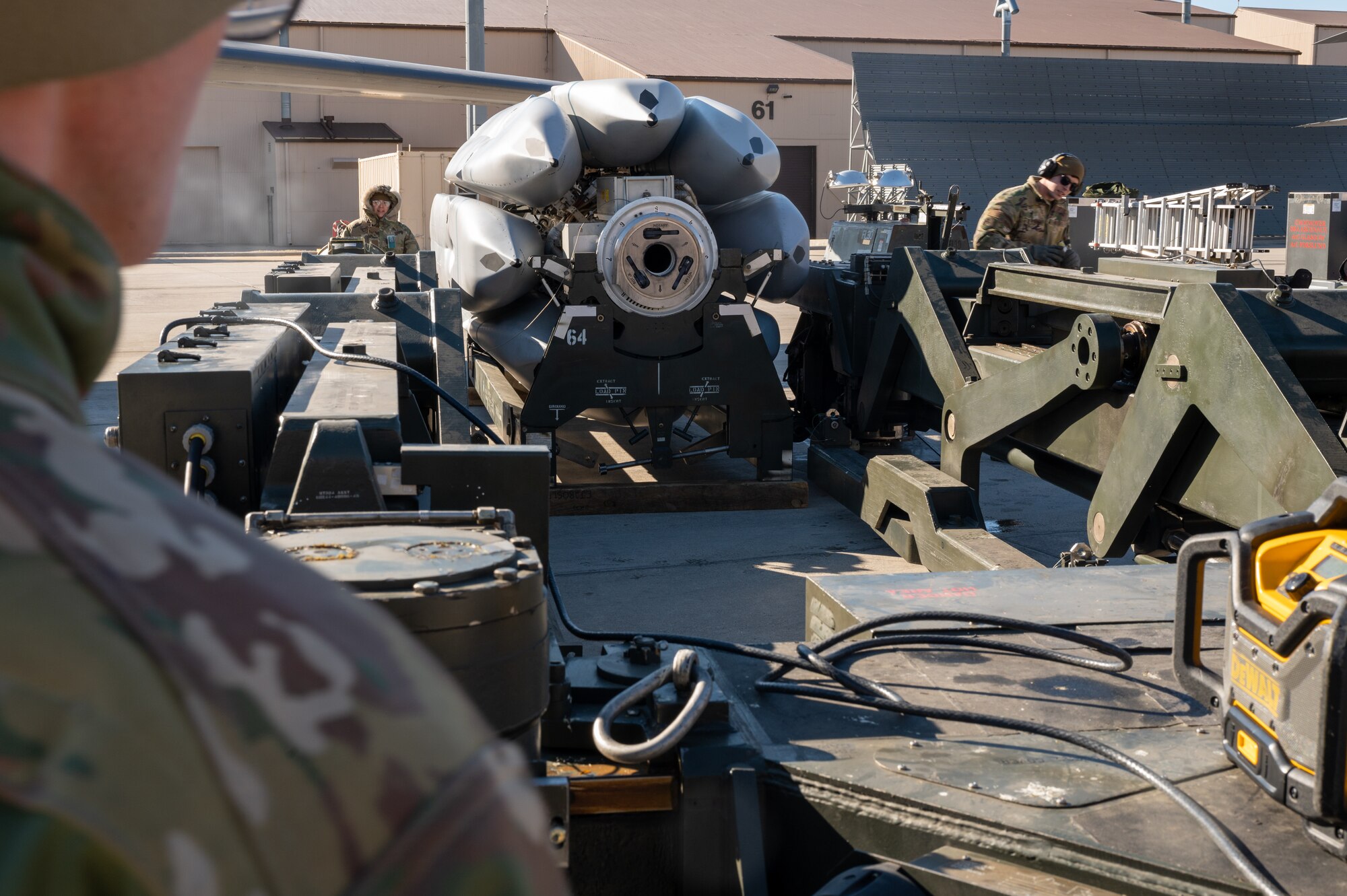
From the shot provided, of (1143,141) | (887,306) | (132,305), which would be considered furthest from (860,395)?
(1143,141)

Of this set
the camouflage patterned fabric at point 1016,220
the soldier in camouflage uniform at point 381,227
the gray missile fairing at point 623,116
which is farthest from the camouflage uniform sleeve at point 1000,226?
the soldier in camouflage uniform at point 381,227

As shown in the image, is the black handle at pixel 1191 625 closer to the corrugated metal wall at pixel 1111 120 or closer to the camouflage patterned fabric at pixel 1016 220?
the camouflage patterned fabric at pixel 1016 220

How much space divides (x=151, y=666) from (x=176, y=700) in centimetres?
1

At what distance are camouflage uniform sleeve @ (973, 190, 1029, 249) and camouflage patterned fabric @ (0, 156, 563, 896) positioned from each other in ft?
30.0

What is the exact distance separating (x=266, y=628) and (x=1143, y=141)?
32484mm

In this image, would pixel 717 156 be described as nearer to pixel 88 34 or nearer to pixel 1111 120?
pixel 88 34

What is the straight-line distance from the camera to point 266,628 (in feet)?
1.67

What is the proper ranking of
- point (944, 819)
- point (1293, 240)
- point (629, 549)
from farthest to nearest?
point (1293, 240)
point (629, 549)
point (944, 819)

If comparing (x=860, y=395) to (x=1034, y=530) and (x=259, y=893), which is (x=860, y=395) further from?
(x=259, y=893)

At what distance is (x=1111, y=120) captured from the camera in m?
30.9

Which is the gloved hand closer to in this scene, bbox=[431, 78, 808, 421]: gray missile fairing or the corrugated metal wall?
bbox=[431, 78, 808, 421]: gray missile fairing

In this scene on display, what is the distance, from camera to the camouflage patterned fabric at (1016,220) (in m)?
9.34

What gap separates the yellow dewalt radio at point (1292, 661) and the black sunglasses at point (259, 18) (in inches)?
67.2

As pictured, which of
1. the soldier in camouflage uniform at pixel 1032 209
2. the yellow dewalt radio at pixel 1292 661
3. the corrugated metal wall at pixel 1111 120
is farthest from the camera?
the corrugated metal wall at pixel 1111 120
